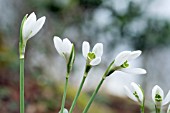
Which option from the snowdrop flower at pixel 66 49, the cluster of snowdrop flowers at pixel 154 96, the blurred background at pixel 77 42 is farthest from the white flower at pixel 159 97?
the blurred background at pixel 77 42

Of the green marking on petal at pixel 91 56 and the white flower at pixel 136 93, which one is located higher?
the green marking on petal at pixel 91 56

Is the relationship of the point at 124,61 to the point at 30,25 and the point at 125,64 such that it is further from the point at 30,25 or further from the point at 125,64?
the point at 30,25

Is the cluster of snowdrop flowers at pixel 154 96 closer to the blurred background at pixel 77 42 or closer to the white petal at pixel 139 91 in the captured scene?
the white petal at pixel 139 91

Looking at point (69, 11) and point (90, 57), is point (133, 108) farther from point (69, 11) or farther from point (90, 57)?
point (90, 57)

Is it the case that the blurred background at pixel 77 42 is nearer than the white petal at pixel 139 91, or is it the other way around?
the white petal at pixel 139 91

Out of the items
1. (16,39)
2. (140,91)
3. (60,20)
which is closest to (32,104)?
(16,39)

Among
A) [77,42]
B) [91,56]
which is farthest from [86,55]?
[77,42]

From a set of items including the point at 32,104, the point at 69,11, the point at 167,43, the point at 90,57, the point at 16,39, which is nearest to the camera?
the point at 90,57

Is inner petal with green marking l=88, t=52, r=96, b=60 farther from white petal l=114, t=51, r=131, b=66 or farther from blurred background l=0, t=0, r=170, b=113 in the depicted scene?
blurred background l=0, t=0, r=170, b=113

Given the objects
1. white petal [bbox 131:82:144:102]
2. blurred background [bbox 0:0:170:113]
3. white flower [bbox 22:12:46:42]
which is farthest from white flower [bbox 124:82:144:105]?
blurred background [bbox 0:0:170:113]
